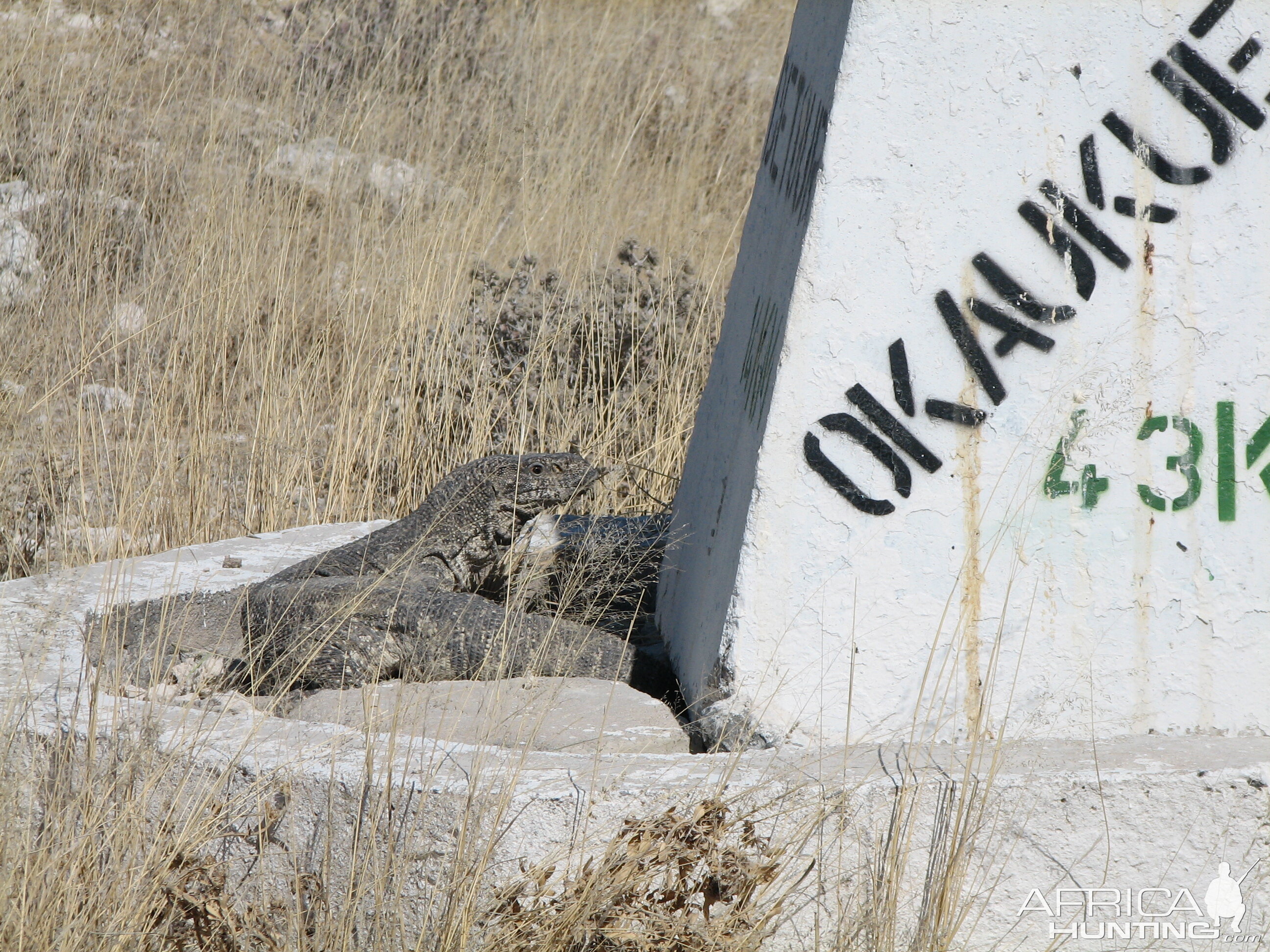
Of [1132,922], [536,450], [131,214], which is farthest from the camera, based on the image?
[131,214]

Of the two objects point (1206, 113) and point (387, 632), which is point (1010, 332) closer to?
point (1206, 113)

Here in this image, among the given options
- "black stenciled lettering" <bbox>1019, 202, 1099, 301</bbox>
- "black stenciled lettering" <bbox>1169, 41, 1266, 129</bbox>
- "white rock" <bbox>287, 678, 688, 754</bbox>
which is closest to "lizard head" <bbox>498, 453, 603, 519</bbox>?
"white rock" <bbox>287, 678, 688, 754</bbox>

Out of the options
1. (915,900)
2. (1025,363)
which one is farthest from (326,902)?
(1025,363)

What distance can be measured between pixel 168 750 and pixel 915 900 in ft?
5.03

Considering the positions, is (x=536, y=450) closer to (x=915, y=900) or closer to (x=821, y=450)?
(x=821, y=450)

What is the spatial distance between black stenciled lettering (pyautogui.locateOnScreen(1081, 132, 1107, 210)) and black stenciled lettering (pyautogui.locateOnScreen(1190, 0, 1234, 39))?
1.01ft

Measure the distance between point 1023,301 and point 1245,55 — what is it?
696 mm

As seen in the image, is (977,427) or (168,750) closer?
(168,750)

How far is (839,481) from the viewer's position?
245 cm

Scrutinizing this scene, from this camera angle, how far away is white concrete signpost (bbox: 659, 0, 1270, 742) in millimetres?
2359

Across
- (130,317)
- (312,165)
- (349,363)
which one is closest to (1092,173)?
(349,363)

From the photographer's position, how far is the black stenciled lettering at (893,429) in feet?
7.97

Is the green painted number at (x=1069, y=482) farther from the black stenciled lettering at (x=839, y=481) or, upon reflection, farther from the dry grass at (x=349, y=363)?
the dry grass at (x=349, y=363)

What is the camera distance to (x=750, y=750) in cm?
241
